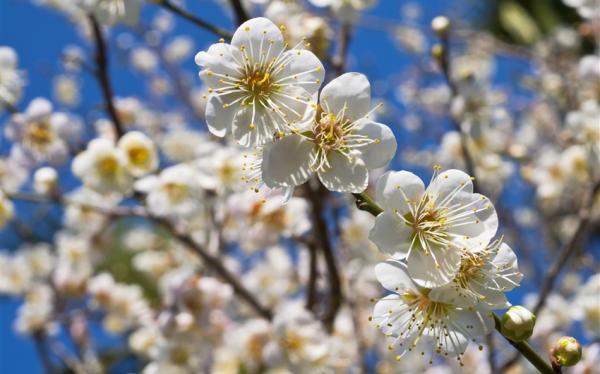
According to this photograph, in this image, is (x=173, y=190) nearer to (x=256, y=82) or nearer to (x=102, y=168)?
(x=102, y=168)

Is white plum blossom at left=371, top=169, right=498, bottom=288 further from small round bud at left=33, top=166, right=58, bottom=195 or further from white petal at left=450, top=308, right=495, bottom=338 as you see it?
small round bud at left=33, top=166, right=58, bottom=195

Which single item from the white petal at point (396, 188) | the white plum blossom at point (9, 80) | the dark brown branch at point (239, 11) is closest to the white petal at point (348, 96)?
the white petal at point (396, 188)

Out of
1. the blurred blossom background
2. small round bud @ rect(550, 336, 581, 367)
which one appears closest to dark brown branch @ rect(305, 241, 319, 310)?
the blurred blossom background

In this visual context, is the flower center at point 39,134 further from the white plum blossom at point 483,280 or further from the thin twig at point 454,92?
the white plum blossom at point 483,280

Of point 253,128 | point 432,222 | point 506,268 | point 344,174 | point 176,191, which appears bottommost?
point 506,268

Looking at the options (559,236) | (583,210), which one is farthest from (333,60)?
(559,236)

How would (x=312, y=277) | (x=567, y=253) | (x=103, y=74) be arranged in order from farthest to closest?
(x=312, y=277), (x=103, y=74), (x=567, y=253)

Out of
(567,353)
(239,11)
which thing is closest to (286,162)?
(567,353)

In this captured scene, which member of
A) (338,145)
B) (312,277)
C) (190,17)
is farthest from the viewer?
(312,277)
